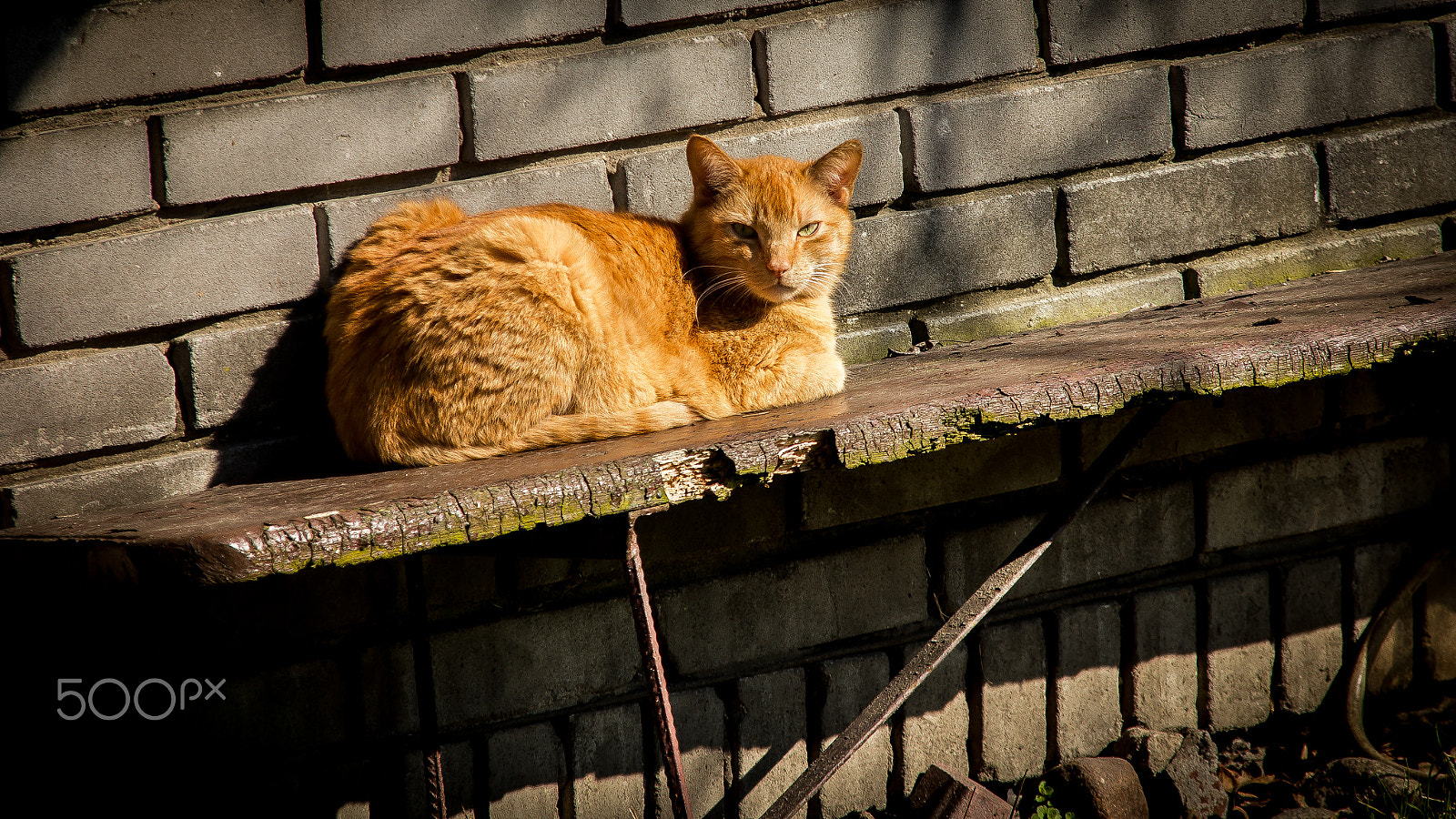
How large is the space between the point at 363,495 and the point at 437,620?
2.18 feet

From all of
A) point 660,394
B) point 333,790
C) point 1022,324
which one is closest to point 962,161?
point 1022,324

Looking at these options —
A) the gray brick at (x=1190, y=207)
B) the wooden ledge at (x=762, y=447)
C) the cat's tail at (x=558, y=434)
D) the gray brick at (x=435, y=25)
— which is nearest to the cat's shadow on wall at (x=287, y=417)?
the wooden ledge at (x=762, y=447)

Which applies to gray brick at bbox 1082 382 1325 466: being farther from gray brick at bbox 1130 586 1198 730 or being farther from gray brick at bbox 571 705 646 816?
gray brick at bbox 571 705 646 816

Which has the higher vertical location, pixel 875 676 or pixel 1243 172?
pixel 1243 172

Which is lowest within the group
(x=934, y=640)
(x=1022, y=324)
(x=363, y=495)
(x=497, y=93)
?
(x=934, y=640)

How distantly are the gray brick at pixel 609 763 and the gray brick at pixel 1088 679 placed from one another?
1197mm

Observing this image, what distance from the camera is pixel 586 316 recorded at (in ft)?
6.79

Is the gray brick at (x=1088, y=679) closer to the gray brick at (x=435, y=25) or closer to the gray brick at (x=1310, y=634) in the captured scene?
the gray brick at (x=1310, y=634)

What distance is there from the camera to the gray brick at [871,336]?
8.80 feet

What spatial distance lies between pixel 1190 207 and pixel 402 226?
2260mm

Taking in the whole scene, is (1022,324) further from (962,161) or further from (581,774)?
(581,774)

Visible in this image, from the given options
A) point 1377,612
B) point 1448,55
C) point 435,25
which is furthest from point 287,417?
point 1448,55

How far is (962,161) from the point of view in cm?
267

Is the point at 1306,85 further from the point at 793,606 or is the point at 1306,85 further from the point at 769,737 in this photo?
the point at 769,737
